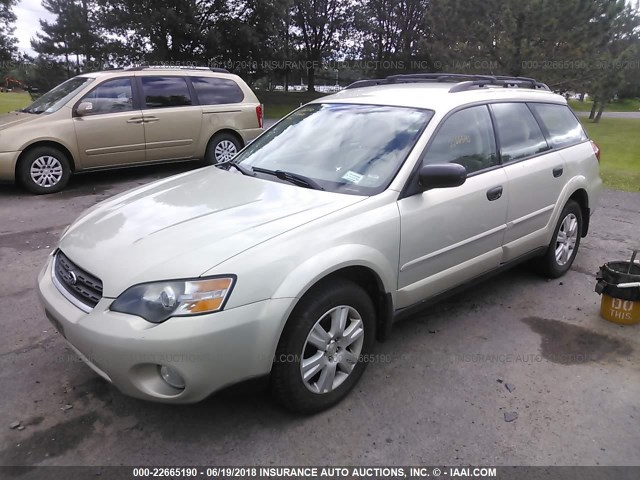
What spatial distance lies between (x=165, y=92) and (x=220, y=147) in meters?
1.33

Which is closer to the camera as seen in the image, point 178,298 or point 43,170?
point 178,298

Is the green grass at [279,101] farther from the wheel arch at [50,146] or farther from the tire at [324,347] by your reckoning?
the tire at [324,347]

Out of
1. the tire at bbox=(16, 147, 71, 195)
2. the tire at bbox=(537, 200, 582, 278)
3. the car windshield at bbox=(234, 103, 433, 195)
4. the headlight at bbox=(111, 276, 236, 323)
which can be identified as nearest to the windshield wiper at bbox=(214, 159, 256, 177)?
the car windshield at bbox=(234, 103, 433, 195)

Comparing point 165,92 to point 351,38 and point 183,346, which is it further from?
point 351,38

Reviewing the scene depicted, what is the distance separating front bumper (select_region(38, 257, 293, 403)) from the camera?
7.32 feet

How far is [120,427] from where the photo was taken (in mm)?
2658

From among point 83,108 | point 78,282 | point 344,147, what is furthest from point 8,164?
point 344,147

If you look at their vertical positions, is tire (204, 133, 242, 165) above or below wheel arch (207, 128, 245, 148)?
below

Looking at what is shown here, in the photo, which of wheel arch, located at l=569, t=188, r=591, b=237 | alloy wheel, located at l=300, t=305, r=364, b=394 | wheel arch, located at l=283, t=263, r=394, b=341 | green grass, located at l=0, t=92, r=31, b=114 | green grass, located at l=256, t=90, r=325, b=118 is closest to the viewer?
alloy wheel, located at l=300, t=305, r=364, b=394

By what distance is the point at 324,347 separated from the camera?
2691mm

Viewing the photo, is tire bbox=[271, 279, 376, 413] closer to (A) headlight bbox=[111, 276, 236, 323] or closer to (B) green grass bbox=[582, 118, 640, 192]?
(A) headlight bbox=[111, 276, 236, 323]

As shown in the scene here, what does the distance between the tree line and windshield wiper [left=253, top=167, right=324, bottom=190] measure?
53.9ft

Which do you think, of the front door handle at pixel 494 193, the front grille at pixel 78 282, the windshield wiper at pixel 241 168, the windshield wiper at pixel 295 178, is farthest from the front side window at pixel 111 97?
the front door handle at pixel 494 193

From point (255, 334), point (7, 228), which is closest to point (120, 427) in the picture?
point (255, 334)
